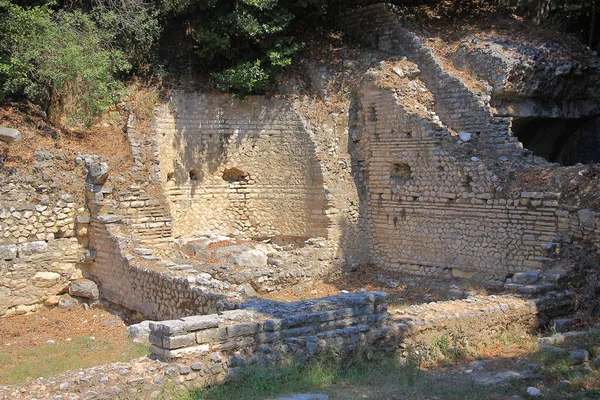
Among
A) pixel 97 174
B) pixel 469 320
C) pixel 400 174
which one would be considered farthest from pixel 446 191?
pixel 97 174

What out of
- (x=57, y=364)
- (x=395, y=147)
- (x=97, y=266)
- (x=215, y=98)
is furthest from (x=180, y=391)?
(x=215, y=98)

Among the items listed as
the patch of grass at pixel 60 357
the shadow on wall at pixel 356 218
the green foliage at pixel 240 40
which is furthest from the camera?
the green foliage at pixel 240 40

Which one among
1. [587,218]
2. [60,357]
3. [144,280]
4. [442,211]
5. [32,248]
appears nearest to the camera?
[60,357]

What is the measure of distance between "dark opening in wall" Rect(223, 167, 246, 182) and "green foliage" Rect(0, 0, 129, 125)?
3.33m

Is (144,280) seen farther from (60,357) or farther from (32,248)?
(32,248)

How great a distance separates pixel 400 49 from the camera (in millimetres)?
16922

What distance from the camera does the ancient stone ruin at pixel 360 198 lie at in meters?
11.9

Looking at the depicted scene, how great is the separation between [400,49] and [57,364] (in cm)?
1118

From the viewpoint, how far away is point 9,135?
1346 cm

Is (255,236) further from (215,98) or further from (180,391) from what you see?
(180,391)

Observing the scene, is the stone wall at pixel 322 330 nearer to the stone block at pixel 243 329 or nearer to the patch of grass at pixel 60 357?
the stone block at pixel 243 329

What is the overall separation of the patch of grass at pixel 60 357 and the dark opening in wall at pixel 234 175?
648 centimetres

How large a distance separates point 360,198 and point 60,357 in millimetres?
8119

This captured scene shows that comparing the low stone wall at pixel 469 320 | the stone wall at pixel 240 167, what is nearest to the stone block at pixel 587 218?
the low stone wall at pixel 469 320
